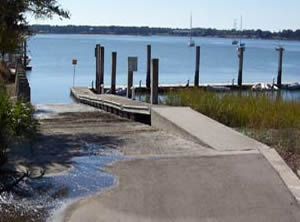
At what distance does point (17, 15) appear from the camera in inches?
533

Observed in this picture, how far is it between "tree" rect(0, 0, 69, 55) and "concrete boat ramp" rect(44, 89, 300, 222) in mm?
4568

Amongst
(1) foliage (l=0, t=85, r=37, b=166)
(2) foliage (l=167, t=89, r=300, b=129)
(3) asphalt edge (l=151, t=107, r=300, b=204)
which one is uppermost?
(1) foliage (l=0, t=85, r=37, b=166)

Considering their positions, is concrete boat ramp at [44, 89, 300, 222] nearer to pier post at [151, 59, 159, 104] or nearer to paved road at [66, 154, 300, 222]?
paved road at [66, 154, 300, 222]

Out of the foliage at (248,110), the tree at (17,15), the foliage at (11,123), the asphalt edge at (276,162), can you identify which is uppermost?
the tree at (17,15)

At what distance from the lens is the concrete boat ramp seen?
6383mm

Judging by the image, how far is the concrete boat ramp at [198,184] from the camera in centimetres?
638


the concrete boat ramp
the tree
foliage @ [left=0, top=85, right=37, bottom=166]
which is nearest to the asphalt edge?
the concrete boat ramp

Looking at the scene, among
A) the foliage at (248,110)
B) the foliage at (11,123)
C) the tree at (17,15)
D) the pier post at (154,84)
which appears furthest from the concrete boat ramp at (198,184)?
the pier post at (154,84)

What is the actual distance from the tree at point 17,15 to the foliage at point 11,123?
4937 mm

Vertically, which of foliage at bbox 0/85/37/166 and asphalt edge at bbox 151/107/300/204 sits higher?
foliage at bbox 0/85/37/166

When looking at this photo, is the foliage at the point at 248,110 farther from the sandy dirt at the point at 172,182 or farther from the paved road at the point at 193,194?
the paved road at the point at 193,194

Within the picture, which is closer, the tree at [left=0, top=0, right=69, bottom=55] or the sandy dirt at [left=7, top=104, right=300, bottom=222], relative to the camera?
the sandy dirt at [left=7, top=104, right=300, bottom=222]

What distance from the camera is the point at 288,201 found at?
6.88 meters

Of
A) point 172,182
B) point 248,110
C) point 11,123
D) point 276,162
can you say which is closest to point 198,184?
point 172,182
